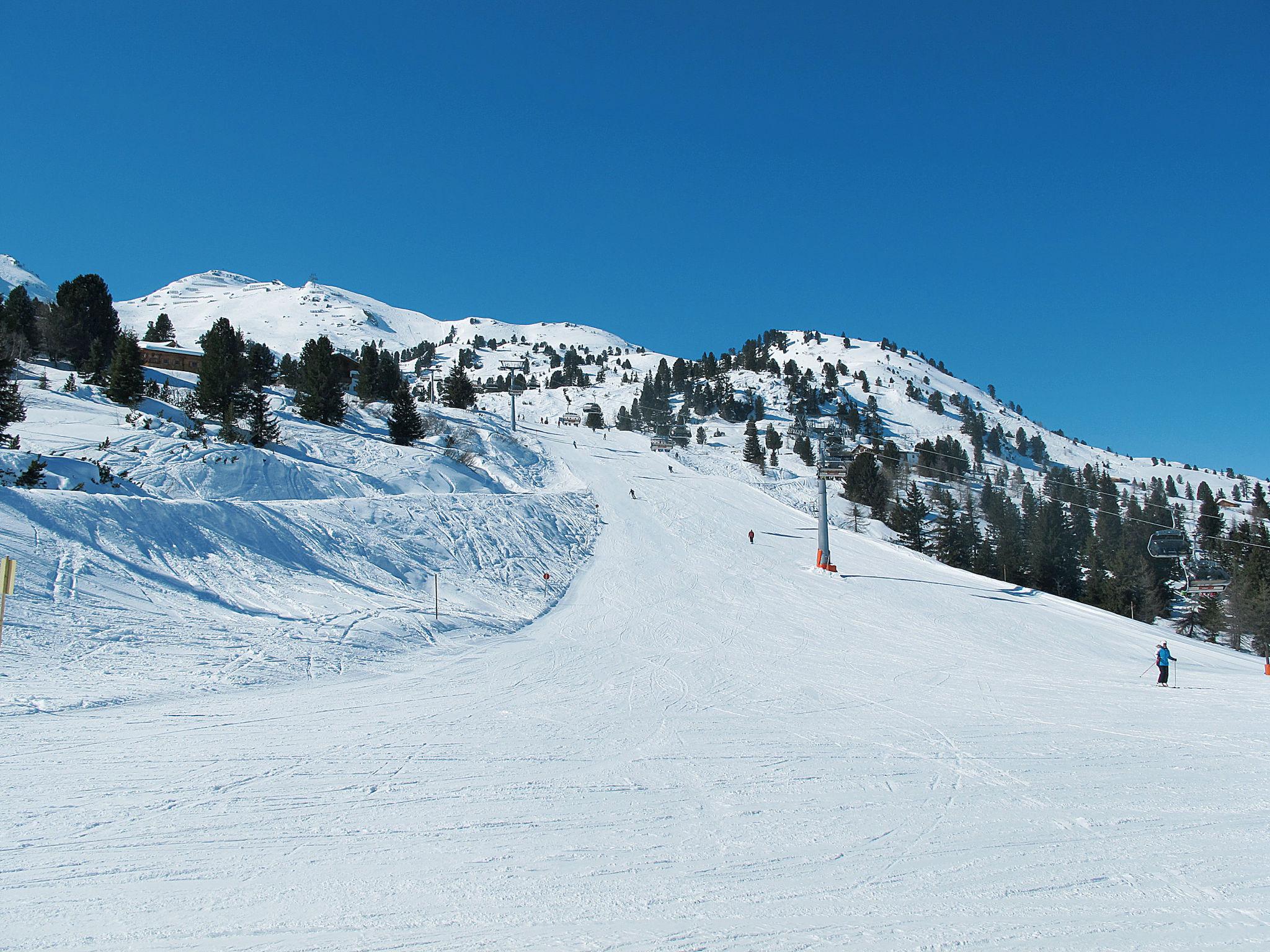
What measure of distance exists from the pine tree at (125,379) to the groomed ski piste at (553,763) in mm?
14944

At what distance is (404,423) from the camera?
41.8m

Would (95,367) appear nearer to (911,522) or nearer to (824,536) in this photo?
(824,536)

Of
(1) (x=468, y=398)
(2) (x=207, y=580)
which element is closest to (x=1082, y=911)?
(2) (x=207, y=580)

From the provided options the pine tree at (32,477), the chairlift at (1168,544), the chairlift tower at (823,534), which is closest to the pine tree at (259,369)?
the pine tree at (32,477)

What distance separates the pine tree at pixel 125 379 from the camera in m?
33.3

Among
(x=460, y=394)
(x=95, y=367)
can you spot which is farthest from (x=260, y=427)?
(x=460, y=394)

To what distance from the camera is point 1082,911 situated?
4.71m

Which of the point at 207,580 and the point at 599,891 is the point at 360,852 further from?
the point at 207,580

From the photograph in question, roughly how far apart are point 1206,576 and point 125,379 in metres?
87.9

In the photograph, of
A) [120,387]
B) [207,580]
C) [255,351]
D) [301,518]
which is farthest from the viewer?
[255,351]

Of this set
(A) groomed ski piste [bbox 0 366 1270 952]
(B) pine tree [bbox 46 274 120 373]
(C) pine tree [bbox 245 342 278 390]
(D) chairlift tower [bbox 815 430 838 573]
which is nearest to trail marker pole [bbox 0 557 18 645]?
(A) groomed ski piste [bbox 0 366 1270 952]

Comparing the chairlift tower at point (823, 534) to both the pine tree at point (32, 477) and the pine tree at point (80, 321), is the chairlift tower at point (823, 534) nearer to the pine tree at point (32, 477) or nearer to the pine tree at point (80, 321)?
the pine tree at point (32, 477)

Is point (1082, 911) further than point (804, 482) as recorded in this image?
No

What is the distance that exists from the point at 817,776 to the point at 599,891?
3375mm
